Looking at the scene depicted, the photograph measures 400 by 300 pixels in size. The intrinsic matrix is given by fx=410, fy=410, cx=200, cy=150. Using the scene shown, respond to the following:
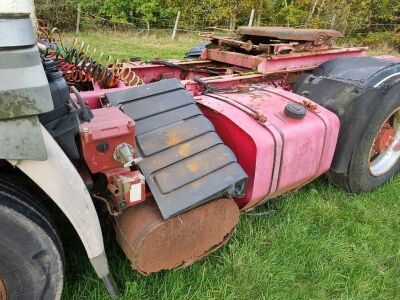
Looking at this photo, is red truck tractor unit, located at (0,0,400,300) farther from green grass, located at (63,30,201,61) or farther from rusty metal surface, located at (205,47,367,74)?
green grass, located at (63,30,201,61)

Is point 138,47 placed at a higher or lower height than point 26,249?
lower

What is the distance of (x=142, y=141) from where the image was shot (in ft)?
6.45

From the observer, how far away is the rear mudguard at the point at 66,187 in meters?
1.43

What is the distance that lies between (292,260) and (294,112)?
0.90 m

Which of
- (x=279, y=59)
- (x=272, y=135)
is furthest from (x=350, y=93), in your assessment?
(x=272, y=135)

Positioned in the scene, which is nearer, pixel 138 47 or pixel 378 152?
pixel 378 152

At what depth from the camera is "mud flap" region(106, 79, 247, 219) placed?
1.89 metres

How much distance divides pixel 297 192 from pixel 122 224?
1635mm

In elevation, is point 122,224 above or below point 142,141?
below

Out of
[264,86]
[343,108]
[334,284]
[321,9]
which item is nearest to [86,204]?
[334,284]

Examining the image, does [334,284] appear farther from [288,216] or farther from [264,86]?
[264,86]

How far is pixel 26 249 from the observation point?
156 centimetres

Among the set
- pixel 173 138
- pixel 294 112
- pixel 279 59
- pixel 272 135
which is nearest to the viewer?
pixel 173 138

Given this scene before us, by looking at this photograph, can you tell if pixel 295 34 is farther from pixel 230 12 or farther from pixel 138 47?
pixel 230 12
